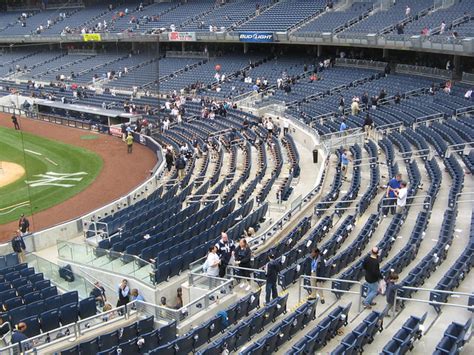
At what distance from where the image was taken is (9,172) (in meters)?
29.1

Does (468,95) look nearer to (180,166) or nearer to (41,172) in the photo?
(180,166)

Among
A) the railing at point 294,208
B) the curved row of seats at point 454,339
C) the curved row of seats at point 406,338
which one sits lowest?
the railing at point 294,208

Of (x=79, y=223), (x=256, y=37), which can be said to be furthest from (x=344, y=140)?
(x=256, y=37)

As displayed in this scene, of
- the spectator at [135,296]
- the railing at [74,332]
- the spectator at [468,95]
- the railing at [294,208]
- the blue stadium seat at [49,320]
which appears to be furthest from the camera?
the spectator at [468,95]

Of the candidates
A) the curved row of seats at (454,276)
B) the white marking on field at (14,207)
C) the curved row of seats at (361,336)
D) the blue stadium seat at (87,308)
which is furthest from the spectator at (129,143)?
the curved row of seats at (361,336)

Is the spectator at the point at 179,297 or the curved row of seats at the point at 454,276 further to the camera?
the spectator at the point at 179,297

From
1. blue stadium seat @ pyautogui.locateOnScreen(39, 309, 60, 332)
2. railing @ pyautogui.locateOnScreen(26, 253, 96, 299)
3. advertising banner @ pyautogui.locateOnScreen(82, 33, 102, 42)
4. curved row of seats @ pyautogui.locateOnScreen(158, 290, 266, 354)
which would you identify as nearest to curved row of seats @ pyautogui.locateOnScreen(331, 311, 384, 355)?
curved row of seats @ pyautogui.locateOnScreen(158, 290, 266, 354)

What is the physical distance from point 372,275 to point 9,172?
76.6 ft

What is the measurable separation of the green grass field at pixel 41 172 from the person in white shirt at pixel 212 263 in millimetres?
11976

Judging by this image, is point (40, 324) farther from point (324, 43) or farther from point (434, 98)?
point (324, 43)

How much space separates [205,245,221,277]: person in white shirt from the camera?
13156 millimetres

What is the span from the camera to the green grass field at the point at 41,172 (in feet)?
78.9

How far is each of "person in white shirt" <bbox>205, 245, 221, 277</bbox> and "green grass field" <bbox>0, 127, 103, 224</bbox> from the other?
11976mm

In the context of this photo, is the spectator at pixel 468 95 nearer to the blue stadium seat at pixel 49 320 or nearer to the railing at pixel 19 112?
the blue stadium seat at pixel 49 320
